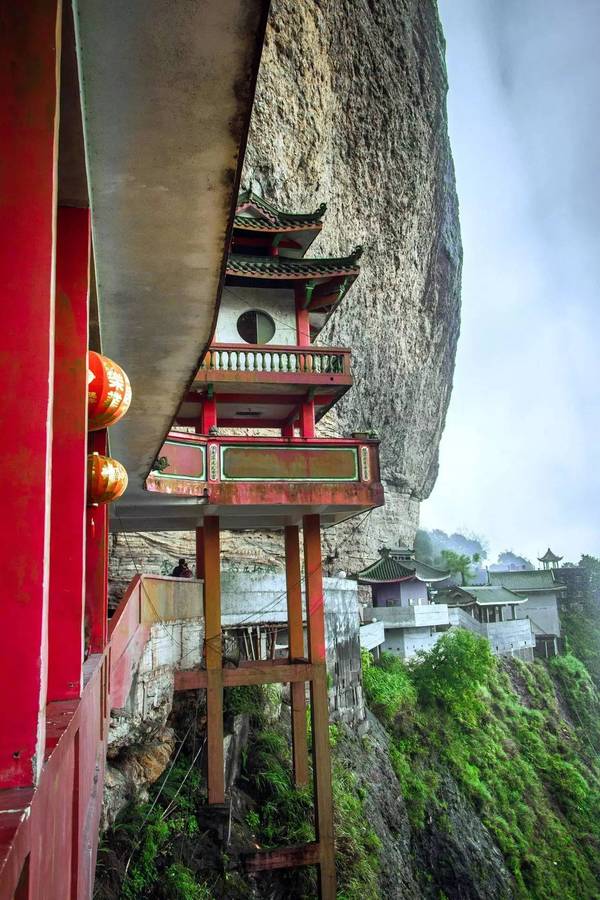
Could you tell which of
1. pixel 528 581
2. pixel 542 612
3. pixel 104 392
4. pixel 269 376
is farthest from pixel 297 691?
pixel 528 581

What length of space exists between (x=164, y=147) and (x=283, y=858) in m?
10.7

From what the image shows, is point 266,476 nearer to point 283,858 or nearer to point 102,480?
point 283,858

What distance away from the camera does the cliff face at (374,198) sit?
23250mm

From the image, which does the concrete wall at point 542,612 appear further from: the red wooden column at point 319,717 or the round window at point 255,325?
the round window at point 255,325

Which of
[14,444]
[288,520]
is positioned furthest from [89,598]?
[288,520]

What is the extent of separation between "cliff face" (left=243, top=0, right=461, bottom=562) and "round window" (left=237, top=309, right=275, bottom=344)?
457 inches

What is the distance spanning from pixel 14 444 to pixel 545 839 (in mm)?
22256

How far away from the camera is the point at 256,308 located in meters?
12.3

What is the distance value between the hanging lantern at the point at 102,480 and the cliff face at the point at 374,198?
46.0ft

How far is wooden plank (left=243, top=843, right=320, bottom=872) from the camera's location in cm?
1000

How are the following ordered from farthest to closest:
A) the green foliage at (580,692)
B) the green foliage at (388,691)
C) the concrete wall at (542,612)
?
the concrete wall at (542,612)
the green foliage at (580,692)
the green foliage at (388,691)

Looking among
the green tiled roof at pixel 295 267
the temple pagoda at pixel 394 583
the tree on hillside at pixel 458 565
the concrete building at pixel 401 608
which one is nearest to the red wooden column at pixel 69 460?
the green tiled roof at pixel 295 267

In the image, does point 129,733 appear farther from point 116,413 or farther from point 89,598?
point 116,413

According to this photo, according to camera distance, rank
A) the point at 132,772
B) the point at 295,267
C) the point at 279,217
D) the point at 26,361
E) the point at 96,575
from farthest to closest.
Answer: the point at 279,217
the point at 295,267
the point at 132,772
the point at 96,575
the point at 26,361
